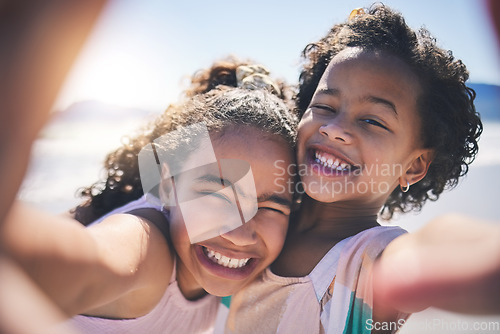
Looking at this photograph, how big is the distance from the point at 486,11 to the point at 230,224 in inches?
47.7

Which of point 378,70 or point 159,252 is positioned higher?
point 378,70

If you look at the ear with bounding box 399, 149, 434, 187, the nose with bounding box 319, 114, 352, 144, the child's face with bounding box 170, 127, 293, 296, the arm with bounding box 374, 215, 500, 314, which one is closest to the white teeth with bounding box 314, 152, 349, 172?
the nose with bounding box 319, 114, 352, 144

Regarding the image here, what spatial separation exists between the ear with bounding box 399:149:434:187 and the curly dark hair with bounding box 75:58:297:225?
58 centimetres

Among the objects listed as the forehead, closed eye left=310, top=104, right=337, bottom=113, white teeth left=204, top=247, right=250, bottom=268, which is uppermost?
the forehead

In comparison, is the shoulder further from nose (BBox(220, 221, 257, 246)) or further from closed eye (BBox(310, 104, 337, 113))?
closed eye (BBox(310, 104, 337, 113))

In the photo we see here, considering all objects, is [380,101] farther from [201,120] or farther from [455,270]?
[455,270]

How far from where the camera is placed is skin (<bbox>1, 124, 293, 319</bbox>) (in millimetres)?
891

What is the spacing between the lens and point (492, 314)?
0.63 meters

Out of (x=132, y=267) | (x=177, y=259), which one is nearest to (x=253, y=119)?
(x=177, y=259)

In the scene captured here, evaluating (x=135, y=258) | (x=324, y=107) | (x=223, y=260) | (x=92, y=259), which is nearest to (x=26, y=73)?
(x=92, y=259)

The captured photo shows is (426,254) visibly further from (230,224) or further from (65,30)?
(230,224)

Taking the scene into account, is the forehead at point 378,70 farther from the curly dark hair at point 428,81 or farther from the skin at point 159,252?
the skin at point 159,252

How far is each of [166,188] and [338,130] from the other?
0.81 metres

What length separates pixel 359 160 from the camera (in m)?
1.65
